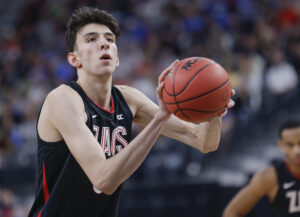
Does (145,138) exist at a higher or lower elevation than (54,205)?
higher

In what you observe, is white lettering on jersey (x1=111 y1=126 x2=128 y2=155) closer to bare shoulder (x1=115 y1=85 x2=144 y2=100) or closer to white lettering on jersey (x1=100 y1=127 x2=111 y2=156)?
white lettering on jersey (x1=100 y1=127 x2=111 y2=156)

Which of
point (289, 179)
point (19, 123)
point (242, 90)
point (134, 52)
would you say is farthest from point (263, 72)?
point (19, 123)

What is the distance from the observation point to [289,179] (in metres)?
4.60

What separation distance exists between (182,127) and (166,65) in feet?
18.3

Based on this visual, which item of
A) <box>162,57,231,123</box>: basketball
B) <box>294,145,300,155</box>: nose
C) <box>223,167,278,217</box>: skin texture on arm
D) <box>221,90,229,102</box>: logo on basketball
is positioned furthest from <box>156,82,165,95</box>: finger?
<box>294,145,300,155</box>: nose

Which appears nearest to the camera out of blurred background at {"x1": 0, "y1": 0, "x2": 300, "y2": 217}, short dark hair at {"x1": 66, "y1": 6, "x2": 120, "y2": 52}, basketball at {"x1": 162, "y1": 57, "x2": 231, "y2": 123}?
basketball at {"x1": 162, "y1": 57, "x2": 231, "y2": 123}

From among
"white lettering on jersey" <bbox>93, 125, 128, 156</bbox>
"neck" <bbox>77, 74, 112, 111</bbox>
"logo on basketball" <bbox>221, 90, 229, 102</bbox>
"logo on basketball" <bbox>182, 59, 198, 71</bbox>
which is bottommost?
"white lettering on jersey" <bbox>93, 125, 128, 156</bbox>

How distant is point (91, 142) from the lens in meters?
2.79

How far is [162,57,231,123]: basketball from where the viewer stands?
278cm

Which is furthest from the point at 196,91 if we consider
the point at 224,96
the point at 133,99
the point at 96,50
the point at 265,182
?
the point at 265,182

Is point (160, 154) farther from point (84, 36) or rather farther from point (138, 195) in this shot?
point (84, 36)

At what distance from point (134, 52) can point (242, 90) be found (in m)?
2.76

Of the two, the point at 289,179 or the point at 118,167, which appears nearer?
the point at 118,167

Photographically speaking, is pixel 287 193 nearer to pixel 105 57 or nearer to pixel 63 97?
pixel 105 57
